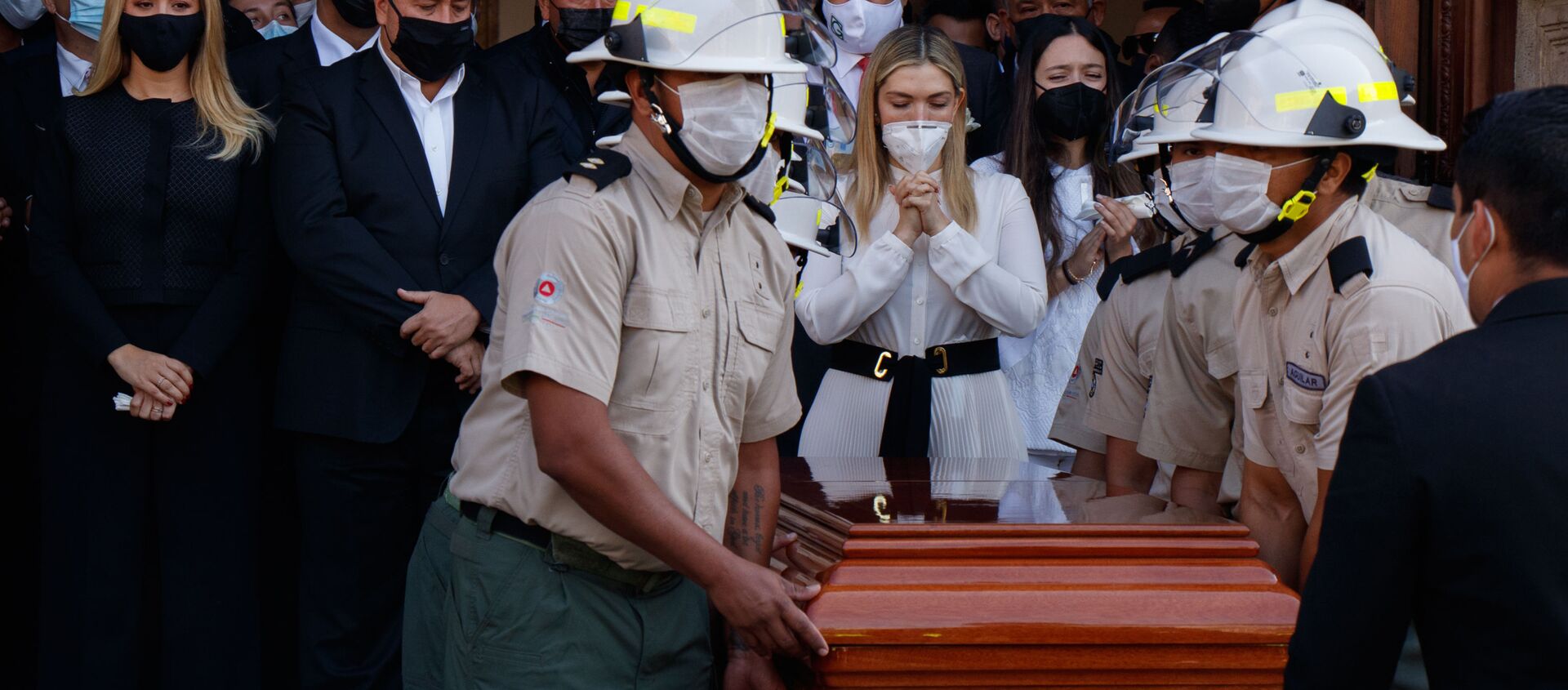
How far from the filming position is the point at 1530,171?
5.06 feet

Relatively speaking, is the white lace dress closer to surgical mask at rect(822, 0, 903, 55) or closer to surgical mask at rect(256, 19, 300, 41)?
surgical mask at rect(822, 0, 903, 55)

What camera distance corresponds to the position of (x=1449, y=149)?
3.86 metres

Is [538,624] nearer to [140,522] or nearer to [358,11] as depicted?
[140,522]

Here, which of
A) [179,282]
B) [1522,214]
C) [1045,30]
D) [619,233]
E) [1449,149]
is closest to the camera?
[1522,214]

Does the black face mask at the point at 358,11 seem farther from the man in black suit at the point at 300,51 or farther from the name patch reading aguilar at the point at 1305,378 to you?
the name patch reading aguilar at the point at 1305,378

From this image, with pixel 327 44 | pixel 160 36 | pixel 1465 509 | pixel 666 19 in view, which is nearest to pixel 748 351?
pixel 666 19

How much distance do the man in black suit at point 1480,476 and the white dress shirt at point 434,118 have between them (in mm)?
2459

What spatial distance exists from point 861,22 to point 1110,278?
1519 mm

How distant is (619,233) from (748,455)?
1.73 ft

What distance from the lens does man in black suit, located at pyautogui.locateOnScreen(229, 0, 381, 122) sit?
Result: 151 inches

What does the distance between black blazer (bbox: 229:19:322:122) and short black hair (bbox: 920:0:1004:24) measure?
84.8 inches

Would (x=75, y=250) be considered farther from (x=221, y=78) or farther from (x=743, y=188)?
(x=743, y=188)

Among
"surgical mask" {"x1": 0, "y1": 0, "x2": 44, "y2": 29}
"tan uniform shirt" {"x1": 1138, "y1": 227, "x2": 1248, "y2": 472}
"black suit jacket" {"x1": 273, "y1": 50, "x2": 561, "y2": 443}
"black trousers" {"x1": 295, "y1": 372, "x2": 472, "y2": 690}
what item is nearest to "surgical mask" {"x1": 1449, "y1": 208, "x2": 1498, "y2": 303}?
"tan uniform shirt" {"x1": 1138, "y1": 227, "x2": 1248, "y2": 472}

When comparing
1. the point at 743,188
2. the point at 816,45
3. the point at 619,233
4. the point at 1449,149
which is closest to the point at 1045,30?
the point at 1449,149
